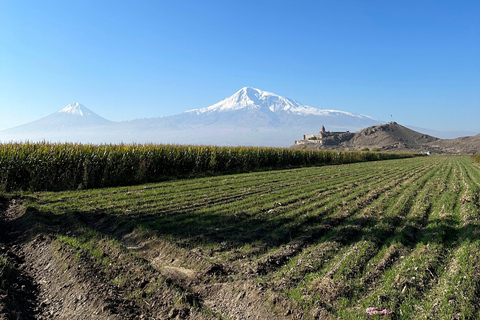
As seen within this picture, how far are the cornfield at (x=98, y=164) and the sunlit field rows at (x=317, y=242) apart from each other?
4137 millimetres

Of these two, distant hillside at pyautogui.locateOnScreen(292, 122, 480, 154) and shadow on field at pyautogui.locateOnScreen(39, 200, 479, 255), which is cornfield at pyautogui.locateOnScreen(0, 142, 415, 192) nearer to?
shadow on field at pyautogui.locateOnScreen(39, 200, 479, 255)

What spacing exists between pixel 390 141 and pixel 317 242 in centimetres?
14475

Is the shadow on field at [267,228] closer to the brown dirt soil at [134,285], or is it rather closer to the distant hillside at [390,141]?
the brown dirt soil at [134,285]

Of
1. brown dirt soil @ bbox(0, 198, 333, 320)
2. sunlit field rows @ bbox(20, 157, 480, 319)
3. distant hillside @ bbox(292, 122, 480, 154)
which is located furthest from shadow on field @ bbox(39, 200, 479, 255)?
distant hillside @ bbox(292, 122, 480, 154)

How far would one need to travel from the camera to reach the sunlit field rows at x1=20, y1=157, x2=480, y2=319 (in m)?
4.01

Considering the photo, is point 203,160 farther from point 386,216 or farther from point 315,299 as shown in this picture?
point 315,299

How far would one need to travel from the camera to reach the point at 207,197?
37.1ft

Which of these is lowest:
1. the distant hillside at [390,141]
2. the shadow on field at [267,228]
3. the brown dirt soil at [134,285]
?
the brown dirt soil at [134,285]

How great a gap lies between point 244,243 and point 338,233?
215 cm

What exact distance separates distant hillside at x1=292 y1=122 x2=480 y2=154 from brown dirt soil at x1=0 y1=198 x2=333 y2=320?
367 feet

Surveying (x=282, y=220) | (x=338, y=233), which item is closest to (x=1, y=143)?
(x=282, y=220)

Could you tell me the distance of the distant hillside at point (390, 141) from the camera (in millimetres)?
121444

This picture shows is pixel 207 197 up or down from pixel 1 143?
down

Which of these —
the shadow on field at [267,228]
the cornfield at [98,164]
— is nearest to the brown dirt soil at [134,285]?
the shadow on field at [267,228]
